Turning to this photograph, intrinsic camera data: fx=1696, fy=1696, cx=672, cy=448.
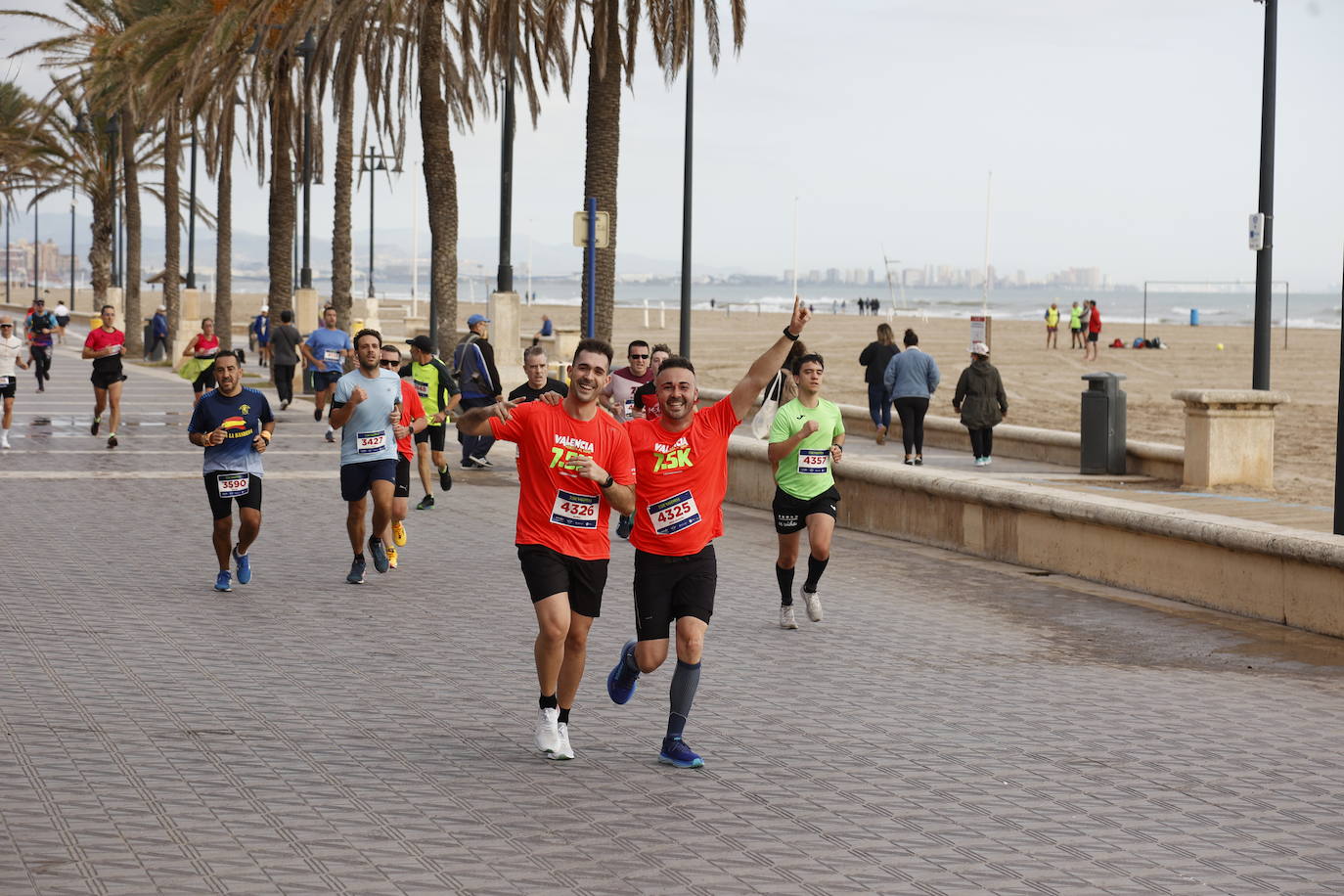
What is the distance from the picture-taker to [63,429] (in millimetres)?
25969

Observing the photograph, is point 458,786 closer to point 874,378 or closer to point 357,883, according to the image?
point 357,883

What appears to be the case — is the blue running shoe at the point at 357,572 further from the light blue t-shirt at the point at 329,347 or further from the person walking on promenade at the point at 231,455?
the light blue t-shirt at the point at 329,347

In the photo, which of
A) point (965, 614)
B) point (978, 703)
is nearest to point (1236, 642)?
point (965, 614)

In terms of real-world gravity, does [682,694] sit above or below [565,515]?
below

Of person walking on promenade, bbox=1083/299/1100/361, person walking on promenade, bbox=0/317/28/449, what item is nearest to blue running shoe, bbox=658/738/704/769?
person walking on promenade, bbox=0/317/28/449

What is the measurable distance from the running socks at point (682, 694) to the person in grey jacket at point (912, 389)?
45.1ft

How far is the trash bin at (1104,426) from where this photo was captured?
1905 cm

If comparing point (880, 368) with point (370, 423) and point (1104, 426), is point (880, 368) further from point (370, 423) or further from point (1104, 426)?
point (370, 423)

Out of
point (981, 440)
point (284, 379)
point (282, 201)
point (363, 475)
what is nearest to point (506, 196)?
point (284, 379)

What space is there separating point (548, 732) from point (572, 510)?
0.95 metres

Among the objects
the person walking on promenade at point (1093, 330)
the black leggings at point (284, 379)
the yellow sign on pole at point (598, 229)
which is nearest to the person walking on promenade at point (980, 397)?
the yellow sign on pole at point (598, 229)

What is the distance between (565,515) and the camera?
732 cm

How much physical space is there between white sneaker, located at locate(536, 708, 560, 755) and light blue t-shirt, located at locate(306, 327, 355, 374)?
651 inches

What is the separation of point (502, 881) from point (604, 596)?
20.4 ft
